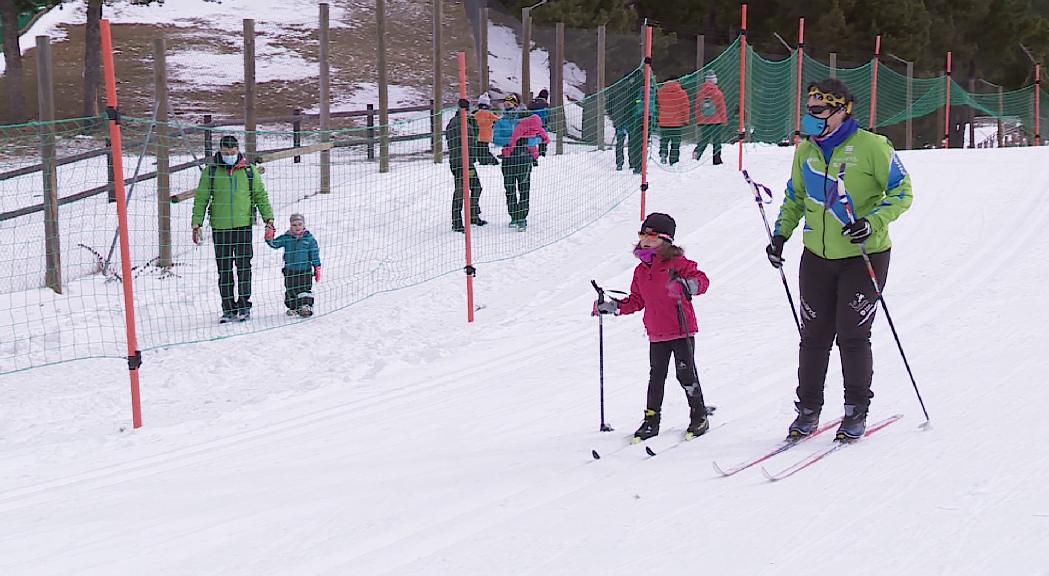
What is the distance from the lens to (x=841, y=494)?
196 inches

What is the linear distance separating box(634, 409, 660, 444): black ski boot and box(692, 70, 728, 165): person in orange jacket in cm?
1031

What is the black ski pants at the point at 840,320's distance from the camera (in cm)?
562

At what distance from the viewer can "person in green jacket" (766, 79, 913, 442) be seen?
5.54m

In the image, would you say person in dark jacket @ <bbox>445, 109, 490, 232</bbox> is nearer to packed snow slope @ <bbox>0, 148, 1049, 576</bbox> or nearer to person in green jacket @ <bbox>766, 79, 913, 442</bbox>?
packed snow slope @ <bbox>0, 148, 1049, 576</bbox>

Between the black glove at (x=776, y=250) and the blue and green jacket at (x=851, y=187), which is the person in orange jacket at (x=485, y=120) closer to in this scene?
the black glove at (x=776, y=250)

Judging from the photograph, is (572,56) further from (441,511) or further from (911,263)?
(441,511)

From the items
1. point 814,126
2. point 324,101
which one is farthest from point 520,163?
point 814,126

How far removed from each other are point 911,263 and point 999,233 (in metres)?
1.60

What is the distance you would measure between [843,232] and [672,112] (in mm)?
10526

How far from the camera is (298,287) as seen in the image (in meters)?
9.96

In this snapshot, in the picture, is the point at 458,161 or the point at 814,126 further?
the point at 458,161

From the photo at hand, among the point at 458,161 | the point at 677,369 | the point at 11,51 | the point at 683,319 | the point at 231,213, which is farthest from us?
the point at 11,51

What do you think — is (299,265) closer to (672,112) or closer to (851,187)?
(851,187)

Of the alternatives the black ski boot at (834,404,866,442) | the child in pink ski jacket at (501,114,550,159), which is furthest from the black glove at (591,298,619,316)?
the child in pink ski jacket at (501,114,550,159)
